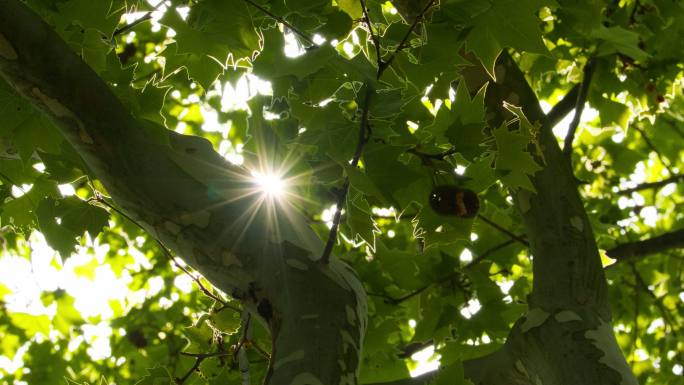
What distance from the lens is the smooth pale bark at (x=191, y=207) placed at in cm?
143

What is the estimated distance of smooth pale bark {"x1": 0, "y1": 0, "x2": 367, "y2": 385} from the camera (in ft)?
4.68

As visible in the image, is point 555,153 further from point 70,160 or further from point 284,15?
point 70,160

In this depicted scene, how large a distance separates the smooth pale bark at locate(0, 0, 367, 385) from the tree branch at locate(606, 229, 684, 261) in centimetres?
125

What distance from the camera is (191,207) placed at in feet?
4.94

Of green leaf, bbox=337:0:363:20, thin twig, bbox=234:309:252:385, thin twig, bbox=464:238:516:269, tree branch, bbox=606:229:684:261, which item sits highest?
green leaf, bbox=337:0:363:20

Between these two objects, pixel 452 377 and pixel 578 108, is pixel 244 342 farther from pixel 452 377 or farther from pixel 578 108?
pixel 578 108

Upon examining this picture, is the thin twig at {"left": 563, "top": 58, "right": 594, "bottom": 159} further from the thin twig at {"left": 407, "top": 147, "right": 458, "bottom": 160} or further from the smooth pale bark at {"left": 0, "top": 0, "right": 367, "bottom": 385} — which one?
the smooth pale bark at {"left": 0, "top": 0, "right": 367, "bottom": 385}

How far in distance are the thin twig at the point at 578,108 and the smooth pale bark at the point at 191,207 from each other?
1201 mm

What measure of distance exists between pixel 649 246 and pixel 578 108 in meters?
0.61

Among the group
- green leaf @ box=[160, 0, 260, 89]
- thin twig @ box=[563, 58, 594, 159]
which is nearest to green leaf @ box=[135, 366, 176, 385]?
green leaf @ box=[160, 0, 260, 89]

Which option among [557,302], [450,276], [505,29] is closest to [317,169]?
[505,29]

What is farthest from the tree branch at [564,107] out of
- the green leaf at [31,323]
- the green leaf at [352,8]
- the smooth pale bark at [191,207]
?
the green leaf at [31,323]

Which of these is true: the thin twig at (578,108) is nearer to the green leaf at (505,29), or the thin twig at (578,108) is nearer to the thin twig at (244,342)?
the green leaf at (505,29)

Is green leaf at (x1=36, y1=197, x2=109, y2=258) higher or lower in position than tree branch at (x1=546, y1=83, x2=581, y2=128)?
lower
